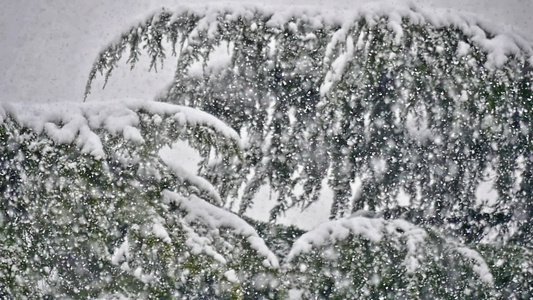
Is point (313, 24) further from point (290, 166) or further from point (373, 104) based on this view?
point (290, 166)

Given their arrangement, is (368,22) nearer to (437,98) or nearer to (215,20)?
(437,98)

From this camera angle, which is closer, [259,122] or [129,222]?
[129,222]

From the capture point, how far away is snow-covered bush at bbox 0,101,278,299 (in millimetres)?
1285

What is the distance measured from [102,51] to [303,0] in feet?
6.91

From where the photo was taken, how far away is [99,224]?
4.25ft

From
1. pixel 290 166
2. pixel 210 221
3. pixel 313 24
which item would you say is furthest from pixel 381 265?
pixel 313 24

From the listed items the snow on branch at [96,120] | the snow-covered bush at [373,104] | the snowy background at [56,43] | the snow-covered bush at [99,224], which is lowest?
the snow-covered bush at [99,224]

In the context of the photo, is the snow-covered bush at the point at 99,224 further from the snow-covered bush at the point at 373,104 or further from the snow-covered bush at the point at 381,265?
the snow-covered bush at the point at 373,104

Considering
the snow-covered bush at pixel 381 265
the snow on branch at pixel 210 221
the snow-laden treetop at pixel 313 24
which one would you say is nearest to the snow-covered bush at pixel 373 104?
the snow-laden treetop at pixel 313 24

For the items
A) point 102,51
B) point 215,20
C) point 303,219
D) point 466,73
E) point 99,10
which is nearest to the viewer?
point 466,73

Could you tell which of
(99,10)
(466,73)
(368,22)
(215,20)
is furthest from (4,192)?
(99,10)

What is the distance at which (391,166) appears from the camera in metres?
2.11

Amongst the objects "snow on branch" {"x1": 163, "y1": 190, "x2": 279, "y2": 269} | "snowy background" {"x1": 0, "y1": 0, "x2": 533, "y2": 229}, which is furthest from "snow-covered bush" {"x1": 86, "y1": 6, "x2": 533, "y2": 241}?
"snowy background" {"x1": 0, "y1": 0, "x2": 533, "y2": 229}

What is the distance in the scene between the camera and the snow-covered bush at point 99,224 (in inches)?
50.6
